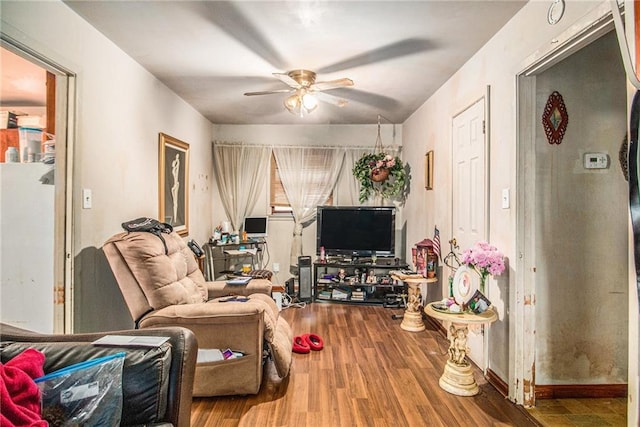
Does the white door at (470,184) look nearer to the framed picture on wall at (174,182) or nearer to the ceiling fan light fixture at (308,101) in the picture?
the ceiling fan light fixture at (308,101)

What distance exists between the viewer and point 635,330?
57.2 inches

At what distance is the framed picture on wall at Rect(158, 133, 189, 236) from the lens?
361 centimetres


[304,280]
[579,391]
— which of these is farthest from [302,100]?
[579,391]

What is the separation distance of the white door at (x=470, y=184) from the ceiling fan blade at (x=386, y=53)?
626 millimetres

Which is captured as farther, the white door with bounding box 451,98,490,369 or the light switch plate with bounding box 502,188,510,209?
the white door with bounding box 451,98,490,369

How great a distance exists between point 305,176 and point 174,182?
2.02 m

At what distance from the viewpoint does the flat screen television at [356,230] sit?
195 inches

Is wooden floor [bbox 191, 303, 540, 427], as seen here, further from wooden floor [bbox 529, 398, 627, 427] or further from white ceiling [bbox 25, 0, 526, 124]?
white ceiling [bbox 25, 0, 526, 124]

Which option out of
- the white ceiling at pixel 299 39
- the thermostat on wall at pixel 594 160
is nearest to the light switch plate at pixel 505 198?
the thermostat on wall at pixel 594 160

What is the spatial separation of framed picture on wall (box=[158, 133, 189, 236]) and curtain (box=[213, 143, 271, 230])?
113cm

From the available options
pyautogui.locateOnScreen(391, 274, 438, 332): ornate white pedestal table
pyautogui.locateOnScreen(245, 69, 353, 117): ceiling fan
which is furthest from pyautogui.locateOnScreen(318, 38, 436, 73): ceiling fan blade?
pyautogui.locateOnScreen(391, 274, 438, 332): ornate white pedestal table

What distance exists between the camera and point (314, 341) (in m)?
3.33

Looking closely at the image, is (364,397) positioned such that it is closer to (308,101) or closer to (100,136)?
(308,101)

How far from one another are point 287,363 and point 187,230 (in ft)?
7.58
